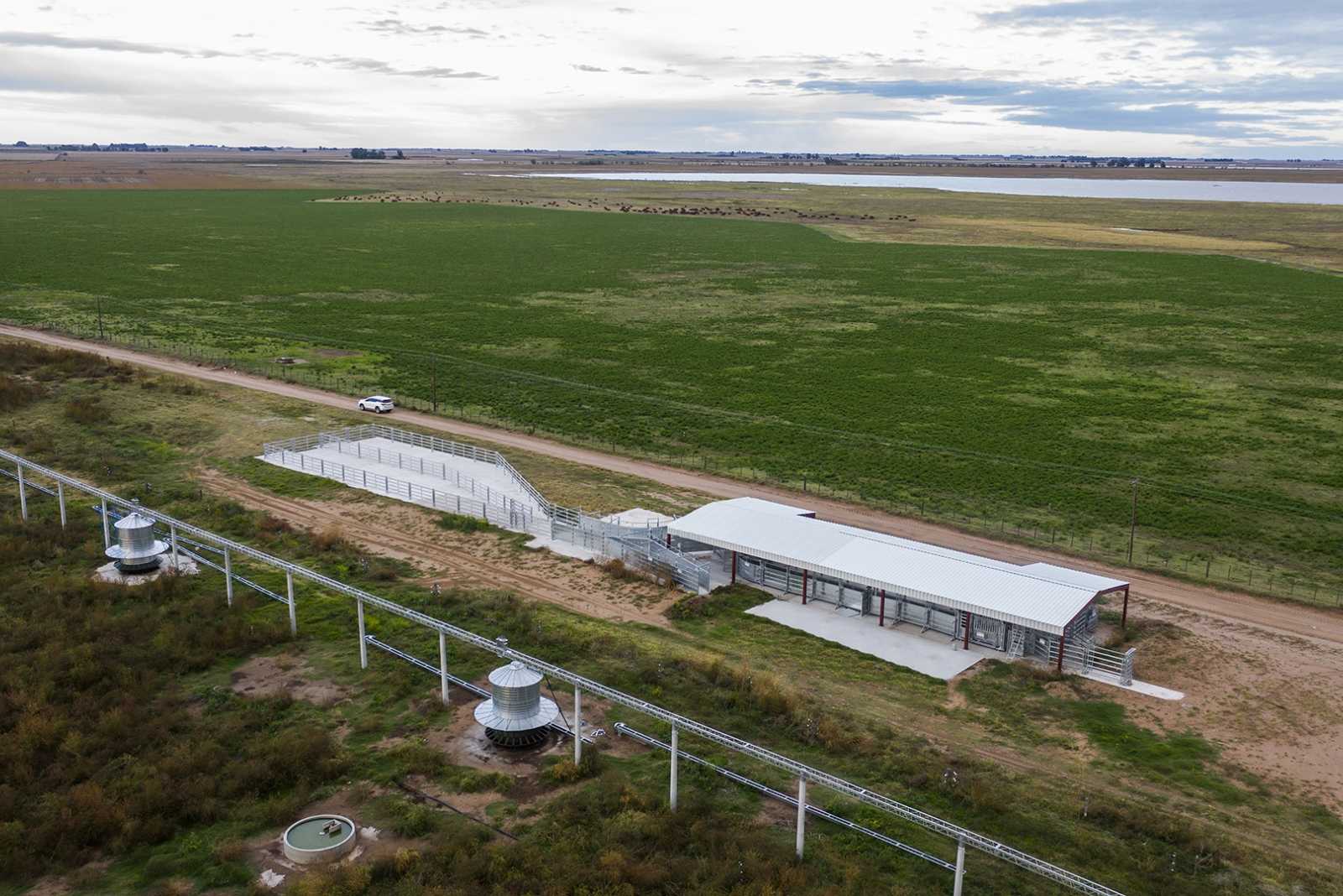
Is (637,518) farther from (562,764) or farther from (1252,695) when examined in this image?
(1252,695)

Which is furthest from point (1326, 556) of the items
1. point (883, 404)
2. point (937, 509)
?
point (883, 404)

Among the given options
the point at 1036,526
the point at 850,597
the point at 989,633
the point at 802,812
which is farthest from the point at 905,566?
the point at 802,812

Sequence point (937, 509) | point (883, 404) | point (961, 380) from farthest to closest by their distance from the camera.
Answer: point (961, 380) → point (883, 404) → point (937, 509)

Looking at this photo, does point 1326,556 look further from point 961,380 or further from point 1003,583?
point 961,380

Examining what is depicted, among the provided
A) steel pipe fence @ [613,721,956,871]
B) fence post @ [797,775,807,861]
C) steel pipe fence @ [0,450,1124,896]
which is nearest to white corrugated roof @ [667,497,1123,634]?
steel pipe fence @ [0,450,1124,896]

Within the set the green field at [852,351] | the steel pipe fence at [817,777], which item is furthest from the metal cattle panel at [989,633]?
the green field at [852,351]
